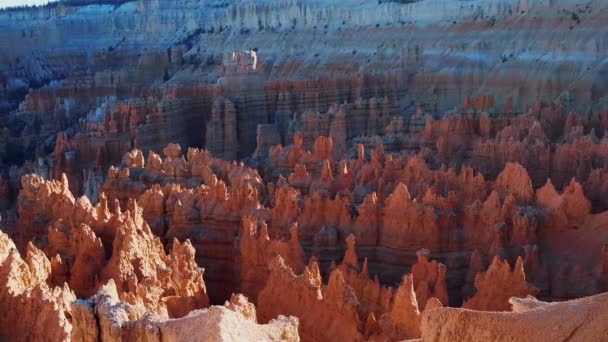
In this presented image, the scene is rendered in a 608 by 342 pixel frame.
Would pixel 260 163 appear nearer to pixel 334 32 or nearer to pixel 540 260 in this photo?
pixel 540 260

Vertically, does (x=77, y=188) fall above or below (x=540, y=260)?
below

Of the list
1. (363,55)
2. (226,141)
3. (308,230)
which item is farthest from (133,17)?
(308,230)

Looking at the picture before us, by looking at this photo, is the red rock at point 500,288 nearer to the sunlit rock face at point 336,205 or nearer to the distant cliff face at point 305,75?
the sunlit rock face at point 336,205

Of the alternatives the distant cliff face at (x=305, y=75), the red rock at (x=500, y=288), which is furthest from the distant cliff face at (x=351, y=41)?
the red rock at (x=500, y=288)

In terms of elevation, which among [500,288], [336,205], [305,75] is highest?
[336,205]

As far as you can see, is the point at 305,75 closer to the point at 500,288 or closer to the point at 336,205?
the point at 336,205

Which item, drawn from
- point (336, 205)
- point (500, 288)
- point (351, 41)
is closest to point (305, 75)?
point (351, 41)

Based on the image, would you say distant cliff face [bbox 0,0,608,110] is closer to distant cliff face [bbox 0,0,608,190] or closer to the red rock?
distant cliff face [bbox 0,0,608,190]

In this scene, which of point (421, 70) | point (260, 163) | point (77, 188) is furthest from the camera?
point (421, 70)

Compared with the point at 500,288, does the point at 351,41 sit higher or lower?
lower
